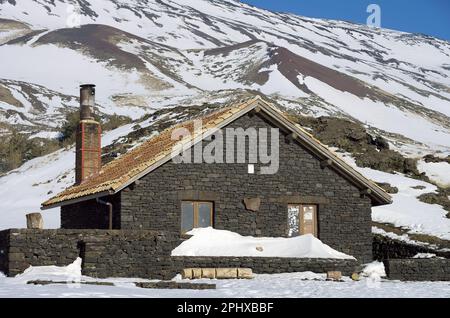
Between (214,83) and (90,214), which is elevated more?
(214,83)

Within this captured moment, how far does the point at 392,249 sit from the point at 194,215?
9.11 metres

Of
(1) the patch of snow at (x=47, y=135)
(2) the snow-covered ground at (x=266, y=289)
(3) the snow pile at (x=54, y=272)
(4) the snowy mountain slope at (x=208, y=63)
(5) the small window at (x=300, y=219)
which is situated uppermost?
(4) the snowy mountain slope at (x=208, y=63)

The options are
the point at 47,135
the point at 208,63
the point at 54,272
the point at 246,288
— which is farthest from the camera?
the point at 208,63

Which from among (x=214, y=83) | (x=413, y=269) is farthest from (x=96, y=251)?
(x=214, y=83)

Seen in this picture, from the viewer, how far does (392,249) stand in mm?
33562

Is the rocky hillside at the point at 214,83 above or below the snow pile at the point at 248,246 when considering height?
above

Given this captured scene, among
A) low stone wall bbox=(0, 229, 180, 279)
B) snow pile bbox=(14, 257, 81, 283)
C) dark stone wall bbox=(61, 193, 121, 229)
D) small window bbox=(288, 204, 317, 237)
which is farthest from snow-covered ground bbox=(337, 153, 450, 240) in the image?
snow pile bbox=(14, 257, 81, 283)

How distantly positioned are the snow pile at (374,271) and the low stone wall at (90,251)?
21.1 ft

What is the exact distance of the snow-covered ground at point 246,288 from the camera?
18.2m

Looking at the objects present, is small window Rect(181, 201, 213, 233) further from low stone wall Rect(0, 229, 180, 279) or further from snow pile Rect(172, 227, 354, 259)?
low stone wall Rect(0, 229, 180, 279)

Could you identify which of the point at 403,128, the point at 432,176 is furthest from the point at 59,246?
the point at 403,128

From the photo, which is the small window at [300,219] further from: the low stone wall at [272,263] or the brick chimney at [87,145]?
the brick chimney at [87,145]

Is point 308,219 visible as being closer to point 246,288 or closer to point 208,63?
point 246,288

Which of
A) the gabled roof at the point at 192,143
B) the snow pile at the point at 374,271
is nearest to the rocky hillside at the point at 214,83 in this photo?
the gabled roof at the point at 192,143
